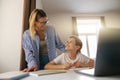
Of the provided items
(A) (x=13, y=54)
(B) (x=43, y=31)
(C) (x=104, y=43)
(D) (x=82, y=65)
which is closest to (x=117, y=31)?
(C) (x=104, y=43)

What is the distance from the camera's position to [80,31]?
1877 millimetres

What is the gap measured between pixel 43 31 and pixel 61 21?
278 millimetres

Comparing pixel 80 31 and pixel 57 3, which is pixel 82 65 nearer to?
pixel 80 31

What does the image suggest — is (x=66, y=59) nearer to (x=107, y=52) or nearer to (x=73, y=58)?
(x=73, y=58)

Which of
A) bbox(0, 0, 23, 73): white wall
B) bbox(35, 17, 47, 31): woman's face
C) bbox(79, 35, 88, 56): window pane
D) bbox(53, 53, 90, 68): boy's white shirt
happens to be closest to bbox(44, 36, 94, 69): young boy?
bbox(53, 53, 90, 68): boy's white shirt

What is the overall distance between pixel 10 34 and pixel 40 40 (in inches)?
27.8

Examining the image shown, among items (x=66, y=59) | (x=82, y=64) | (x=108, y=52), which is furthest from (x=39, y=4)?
(x=108, y=52)

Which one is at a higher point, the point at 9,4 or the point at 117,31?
the point at 9,4

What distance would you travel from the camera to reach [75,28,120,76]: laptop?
2.33 ft

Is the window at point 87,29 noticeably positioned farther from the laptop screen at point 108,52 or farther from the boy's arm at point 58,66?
the laptop screen at point 108,52

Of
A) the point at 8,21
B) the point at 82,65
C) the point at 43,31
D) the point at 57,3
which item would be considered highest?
the point at 57,3

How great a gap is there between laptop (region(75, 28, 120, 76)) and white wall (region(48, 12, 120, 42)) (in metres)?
1.06

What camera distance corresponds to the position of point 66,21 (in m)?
1.89

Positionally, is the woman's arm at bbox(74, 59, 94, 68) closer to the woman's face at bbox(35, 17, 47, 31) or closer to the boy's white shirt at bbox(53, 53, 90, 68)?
the boy's white shirt at bbox(53, 53, 90, 68)
